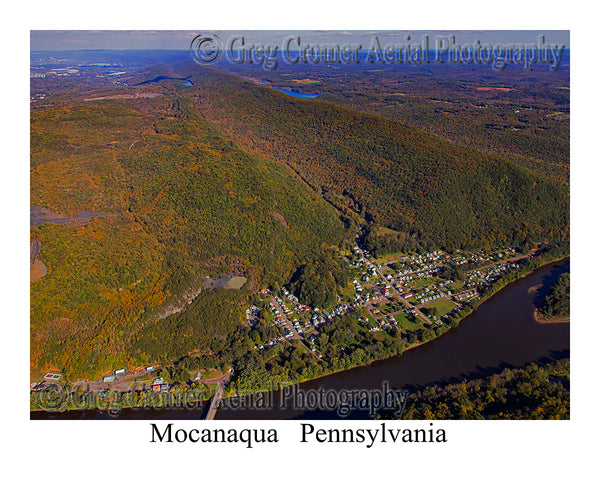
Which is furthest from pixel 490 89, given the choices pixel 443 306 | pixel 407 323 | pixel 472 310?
pixel 407 323

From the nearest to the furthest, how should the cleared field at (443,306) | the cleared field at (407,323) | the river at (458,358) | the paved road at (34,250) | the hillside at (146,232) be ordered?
the river at (458,358) < the hillside at (146,232) < the paved road at (34,250) < the cleared field at (407,323) < the cleared field at (443,306)

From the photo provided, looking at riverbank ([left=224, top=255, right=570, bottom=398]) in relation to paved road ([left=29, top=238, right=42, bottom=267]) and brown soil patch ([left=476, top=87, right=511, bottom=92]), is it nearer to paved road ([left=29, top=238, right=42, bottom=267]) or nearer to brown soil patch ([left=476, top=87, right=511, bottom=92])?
paved road ([left=29, top=238, right=42, bottom=267])

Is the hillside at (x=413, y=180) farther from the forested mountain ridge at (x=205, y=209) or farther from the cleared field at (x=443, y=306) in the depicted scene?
the cleared field at (x=443, y=306)

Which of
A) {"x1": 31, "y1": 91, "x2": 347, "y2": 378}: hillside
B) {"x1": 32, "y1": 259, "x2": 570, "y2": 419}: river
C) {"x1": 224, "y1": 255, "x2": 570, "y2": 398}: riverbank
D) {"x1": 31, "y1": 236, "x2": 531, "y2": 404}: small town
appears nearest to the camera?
{"x1": 32, "y1": 259, "x2": 570, "y2": 419}: river

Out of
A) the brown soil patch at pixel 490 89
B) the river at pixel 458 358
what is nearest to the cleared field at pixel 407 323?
the river at pixel 458 358

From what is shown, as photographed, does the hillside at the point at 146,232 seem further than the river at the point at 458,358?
Yes

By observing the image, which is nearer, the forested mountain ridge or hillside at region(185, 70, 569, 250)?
the forested mountain ridge

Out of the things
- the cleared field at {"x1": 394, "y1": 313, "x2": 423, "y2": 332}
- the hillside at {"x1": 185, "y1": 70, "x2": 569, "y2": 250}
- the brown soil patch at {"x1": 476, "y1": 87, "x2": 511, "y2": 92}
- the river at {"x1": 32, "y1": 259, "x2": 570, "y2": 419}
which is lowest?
the river at {"x1": 32, "y1": 259, "x2": 570, "y2": 419}

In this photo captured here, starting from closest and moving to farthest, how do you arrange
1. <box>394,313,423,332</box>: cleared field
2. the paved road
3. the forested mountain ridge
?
the forested mountain ridge < the paved road < <box>394,313,423,332</box>: cleared field

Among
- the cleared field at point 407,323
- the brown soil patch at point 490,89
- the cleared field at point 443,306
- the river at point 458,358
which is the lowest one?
the river at point 458,358

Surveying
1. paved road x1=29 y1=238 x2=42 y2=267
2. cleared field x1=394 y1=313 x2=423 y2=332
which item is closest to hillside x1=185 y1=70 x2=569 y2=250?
cleared field x1=394 y1=313 x2=423 y2=332
